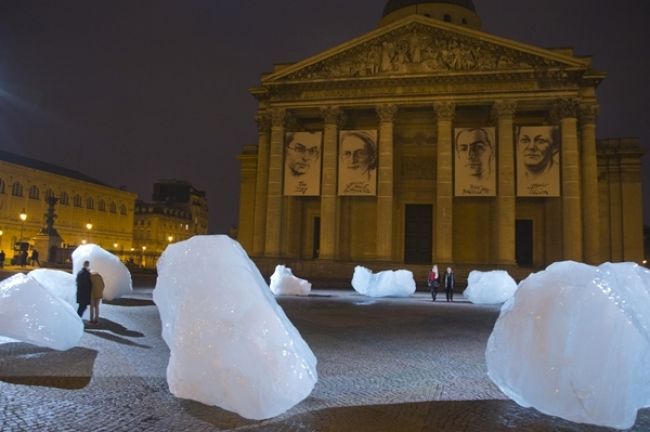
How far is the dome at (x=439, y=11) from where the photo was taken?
153 feet

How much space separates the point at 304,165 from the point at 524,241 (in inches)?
578

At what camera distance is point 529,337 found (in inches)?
211

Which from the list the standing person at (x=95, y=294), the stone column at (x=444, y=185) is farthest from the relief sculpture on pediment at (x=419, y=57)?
the standing person at (x=95, y=294)

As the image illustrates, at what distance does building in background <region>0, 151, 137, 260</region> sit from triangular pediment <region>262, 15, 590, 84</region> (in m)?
26.5

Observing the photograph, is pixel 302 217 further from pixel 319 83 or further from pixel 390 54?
pixel 390 54

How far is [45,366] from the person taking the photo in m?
7.05

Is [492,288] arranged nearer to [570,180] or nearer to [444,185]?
[444,185]

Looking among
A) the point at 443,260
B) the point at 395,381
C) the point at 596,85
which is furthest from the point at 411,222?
the point at 395,381

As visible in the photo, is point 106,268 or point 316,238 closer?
point 106,268

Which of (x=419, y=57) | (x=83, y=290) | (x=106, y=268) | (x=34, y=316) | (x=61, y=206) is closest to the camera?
(x=34, y=316)

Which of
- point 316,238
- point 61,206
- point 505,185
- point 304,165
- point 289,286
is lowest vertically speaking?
point 289,286

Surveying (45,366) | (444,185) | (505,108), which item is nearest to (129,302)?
(45,366)

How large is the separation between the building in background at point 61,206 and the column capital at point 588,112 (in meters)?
38.6

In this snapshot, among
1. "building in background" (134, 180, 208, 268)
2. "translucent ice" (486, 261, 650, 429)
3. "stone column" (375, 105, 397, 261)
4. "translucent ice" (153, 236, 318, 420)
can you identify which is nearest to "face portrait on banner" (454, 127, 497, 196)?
"stone column" (375, 105, 397, 261)
